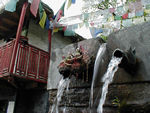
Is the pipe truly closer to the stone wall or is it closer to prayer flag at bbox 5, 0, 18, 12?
the stone wall

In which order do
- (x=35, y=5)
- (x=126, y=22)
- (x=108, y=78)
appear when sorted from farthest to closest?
(x=126, y=22), (x=35, y=5), (x=108, y=78)

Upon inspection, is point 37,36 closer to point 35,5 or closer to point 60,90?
point 35,5

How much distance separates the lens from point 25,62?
634 cm

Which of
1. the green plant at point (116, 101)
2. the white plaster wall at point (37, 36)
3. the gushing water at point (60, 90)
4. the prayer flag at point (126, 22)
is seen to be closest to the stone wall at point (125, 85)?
the green plant at point (116, 101)

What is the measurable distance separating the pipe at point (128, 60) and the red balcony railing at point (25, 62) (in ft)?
15.0

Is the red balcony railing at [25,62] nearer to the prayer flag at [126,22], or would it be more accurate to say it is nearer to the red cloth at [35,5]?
the red cloth at [35,5]

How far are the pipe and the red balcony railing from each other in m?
4.56

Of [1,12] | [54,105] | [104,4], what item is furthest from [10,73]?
[104,4]

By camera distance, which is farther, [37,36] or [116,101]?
[37,36]

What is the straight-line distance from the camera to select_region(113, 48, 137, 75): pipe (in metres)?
2.14

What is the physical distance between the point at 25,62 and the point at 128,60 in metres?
5.07

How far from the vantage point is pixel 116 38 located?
282cm

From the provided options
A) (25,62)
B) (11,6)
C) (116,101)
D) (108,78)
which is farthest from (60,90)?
(11,6)

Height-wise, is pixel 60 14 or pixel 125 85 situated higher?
pixel 60 14
